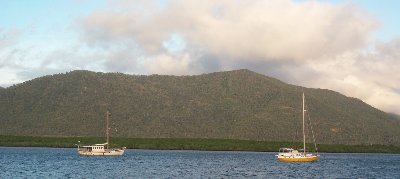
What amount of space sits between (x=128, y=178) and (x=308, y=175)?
31885 mm

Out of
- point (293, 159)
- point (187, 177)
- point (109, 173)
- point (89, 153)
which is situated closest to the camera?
point (187, 177)

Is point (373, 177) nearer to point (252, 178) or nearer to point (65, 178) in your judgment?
point (252, 178)

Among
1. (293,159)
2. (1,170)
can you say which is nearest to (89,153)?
(293,159)

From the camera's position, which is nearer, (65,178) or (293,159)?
(65,178)

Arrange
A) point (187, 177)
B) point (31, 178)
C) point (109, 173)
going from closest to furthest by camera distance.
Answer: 1. point (31, 178)
2. point (187, 177)
3. point (109, 173)

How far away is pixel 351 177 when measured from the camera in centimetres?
10025

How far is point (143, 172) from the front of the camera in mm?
99125

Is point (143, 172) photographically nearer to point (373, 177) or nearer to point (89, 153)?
point (373, 177)

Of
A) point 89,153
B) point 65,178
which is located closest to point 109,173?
point 65,178

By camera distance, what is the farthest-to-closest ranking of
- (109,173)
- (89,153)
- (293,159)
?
(89,153) → (293,159) → (109,173)

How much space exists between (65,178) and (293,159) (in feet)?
248

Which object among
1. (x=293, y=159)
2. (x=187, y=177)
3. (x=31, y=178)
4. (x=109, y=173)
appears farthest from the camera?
(x=293, y=159)

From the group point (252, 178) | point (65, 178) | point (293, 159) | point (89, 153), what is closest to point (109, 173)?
point (65, 178)

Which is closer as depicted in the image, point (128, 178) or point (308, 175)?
point (128, 178)
